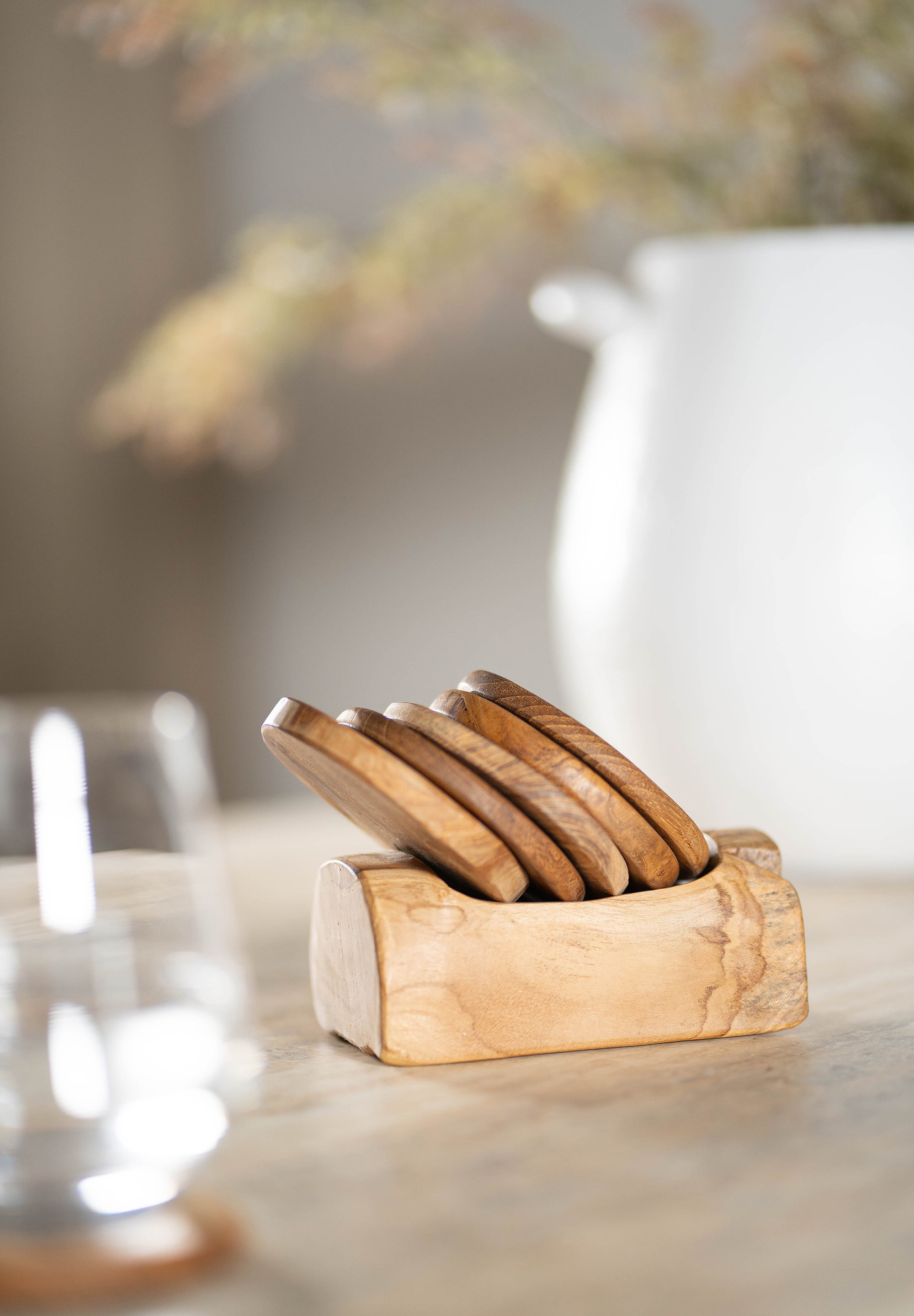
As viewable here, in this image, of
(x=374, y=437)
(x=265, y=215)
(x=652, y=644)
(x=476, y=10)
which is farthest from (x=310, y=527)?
(x=652, y=644)

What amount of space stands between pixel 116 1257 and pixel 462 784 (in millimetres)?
154

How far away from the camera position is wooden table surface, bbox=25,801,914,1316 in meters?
0.23

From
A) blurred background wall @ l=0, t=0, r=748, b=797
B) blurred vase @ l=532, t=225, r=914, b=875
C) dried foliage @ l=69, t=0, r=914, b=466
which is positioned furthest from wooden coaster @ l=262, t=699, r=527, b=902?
blurred background wall @ l=0, t=0, r=748, b=797

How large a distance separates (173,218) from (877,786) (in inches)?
58.2

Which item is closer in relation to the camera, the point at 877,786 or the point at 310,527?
the point at 877,786

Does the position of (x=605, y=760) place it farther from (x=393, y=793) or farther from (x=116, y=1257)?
(x=116, y=1257)

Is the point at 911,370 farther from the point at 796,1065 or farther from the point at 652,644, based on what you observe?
the point at 796,1065

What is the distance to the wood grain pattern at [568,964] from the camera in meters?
0.37

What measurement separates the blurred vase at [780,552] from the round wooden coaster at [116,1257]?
416mm

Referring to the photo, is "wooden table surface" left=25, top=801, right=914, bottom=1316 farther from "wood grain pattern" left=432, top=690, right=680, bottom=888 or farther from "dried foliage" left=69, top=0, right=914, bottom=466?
"dried foliage" left=69, top=0, right=914, bottom=466

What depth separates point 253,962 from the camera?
1.77ft

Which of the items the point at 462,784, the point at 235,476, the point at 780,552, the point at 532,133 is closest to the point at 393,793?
the point at 462,784

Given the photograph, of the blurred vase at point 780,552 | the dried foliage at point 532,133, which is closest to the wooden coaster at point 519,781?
the blurred vase at point 780,552

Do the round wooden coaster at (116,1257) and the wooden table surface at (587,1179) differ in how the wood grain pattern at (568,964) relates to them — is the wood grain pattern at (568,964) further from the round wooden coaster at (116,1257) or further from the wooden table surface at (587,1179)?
the round wooden coaster at (116,1257)
